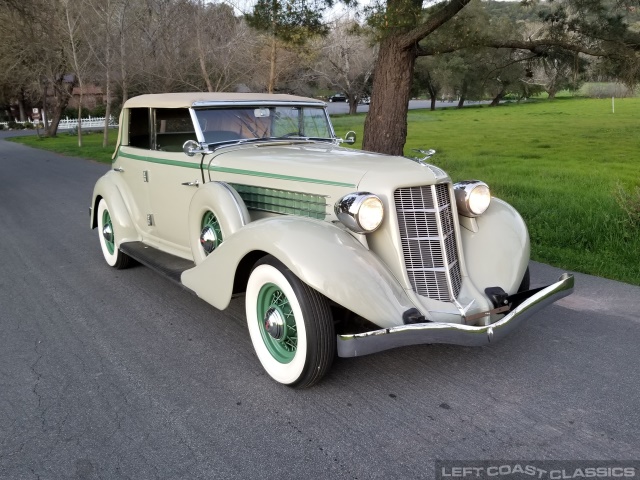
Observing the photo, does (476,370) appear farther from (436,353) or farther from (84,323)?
(84,323)

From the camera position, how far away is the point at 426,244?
12.2 feet

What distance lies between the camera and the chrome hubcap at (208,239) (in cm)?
451

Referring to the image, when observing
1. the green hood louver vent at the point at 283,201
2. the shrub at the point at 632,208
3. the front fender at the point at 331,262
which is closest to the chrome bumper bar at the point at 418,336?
the front fender at the point at 331,262

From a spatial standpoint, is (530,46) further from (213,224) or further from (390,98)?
(213,224)

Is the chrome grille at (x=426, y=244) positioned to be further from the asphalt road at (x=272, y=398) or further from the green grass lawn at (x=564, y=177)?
the green grass lawn at (x=564, y=177)

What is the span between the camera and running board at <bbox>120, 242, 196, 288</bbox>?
15.7 ft

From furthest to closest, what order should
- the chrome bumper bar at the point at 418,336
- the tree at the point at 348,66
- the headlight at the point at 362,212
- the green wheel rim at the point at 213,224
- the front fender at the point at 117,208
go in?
the tree at the point at 348,66
the front fender at the point at 117,208
the green wheel rim at the point at 213,224
the headlight at the point at 362,212
the chrome bumper bar at the point at 418,336

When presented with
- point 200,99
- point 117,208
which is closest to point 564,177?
point 200,99

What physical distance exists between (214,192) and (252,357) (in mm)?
1259

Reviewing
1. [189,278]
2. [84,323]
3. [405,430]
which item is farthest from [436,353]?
[84,323]

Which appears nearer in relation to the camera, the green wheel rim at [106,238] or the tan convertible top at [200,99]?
the tan convertible top at [200,99]

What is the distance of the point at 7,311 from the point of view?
4.95 m

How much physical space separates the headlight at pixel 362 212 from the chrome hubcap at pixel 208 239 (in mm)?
1346

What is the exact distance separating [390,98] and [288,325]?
7.68m
